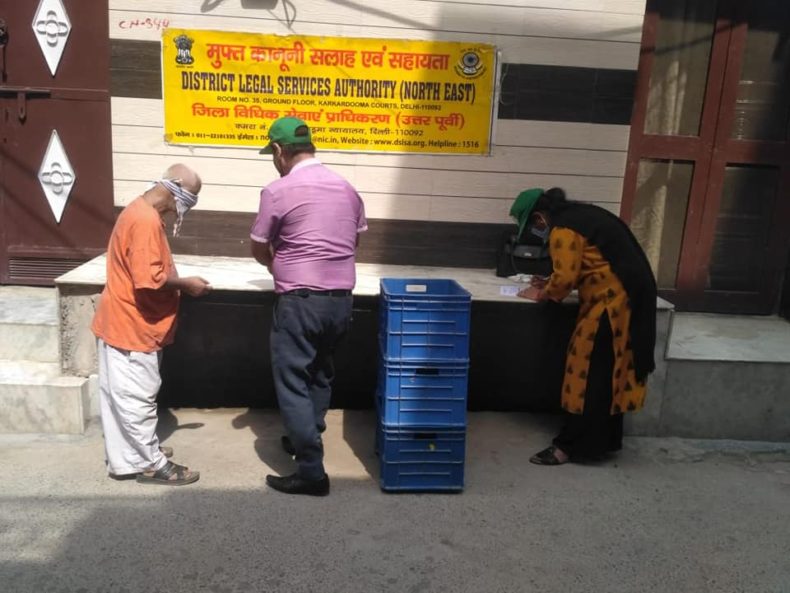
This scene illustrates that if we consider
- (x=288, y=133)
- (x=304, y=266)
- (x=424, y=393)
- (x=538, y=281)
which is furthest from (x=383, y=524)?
(x=288, y=133)

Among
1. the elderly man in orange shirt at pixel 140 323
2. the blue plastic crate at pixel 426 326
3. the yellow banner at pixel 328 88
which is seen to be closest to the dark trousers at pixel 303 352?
the blue plastic crate at pixel 426 326

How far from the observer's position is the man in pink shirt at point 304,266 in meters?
3.45

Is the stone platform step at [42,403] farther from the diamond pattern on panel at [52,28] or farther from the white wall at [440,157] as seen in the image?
the diamond pattern on panel at [52,28]

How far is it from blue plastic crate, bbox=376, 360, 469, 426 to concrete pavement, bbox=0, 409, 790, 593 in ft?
1.35

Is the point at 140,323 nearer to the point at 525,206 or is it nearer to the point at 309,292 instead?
the point at 309,292

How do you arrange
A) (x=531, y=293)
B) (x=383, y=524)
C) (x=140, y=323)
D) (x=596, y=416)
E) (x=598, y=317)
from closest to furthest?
(x=383, y=524)
(x=140, y=323)
(x=598, y=317)
(x=596, y=416)
(x=531, y=293)

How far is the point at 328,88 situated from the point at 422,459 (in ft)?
8.51

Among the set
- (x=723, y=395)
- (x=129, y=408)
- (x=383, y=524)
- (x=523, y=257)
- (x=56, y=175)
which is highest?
(x=56, y=175)

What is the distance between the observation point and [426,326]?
364 cm

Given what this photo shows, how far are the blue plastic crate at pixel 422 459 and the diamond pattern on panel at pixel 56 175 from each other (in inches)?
119

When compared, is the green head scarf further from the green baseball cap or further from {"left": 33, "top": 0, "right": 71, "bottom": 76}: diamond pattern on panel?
{"left": 33, "top": 0, "right": 71, "bottom": 76}: diamond pattern on panel

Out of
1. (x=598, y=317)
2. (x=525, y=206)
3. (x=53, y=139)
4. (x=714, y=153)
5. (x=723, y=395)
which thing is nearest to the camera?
(x=598, y=317)

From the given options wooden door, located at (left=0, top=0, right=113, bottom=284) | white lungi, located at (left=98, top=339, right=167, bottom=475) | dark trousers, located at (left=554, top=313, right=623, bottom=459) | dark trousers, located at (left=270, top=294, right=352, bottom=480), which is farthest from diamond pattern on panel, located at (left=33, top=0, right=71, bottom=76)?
dark trousers, located at (left=554, top=313, right=623, bottom=459)

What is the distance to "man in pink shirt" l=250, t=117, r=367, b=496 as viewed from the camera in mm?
3445
